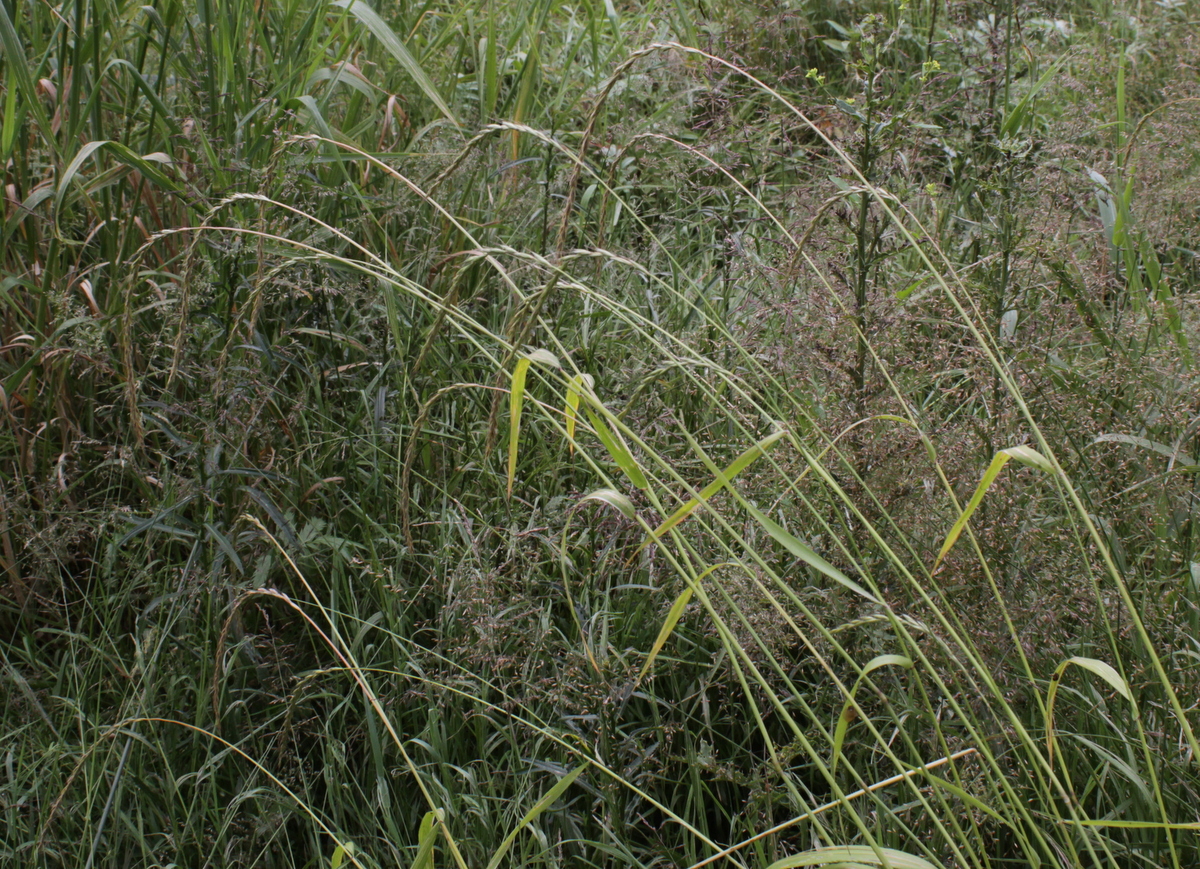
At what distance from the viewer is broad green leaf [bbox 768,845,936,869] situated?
77 cm

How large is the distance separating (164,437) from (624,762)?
1.08 metres

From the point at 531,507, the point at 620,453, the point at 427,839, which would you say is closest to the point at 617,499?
the point at 620,453

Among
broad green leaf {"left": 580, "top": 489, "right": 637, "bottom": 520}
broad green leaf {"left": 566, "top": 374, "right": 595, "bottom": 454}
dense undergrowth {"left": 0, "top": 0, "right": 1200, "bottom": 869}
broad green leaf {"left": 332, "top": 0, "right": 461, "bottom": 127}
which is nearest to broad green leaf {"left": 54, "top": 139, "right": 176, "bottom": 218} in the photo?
dense undergrowth {"left": 0, "top": 0, "right": 1200, "bottom": 869}

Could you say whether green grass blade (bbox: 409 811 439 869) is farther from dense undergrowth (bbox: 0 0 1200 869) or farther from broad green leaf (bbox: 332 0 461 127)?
broad green leaf (bbox: 332 0 461 127)

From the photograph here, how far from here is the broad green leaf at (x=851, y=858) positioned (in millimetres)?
774

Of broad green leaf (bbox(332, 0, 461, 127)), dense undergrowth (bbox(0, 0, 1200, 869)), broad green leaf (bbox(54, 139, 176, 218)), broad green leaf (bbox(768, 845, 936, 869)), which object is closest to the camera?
broad green leaf (bbox(768, 845, 936, 869))

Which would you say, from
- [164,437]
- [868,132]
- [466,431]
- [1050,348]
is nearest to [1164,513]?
[1050,348]

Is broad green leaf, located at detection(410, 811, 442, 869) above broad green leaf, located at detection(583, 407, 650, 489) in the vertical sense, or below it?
below

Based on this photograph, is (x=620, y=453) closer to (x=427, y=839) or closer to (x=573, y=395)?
(x=573, y=395)

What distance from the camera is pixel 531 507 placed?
67.4 inches

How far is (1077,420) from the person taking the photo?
1.46 meters

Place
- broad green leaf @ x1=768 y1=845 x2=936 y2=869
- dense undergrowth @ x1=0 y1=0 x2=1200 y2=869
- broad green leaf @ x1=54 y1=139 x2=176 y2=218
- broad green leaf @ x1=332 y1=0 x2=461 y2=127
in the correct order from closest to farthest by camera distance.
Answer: broad green leaf @ x1=768 y1=845 x2=936 y2=869 < dense undergrowth @ x1=0 y1=0 x2=1200 y2=869 < broad green leaf @ x1=54 y1=139 x2=176 y2=218 < broad green leaf @ x1=332 y1=0 x2=461 y2=127

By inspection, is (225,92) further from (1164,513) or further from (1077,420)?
(1164,513)

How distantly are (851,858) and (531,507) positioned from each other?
1.00m
